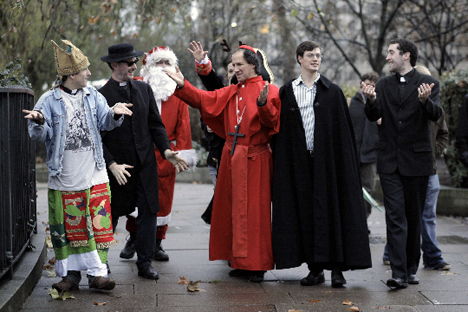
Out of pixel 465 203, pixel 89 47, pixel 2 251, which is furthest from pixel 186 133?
pixel 89 47

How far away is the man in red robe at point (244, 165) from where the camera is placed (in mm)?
5887

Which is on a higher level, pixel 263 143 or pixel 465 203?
pixel 263 143

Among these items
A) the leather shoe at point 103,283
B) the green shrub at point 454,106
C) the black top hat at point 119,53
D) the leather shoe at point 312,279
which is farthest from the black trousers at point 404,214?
the green shrub at point 454,106

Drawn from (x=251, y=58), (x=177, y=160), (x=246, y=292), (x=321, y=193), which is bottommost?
(x=246, y=292)

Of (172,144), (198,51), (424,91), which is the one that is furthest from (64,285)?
(424,91)

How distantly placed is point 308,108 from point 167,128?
70.9 inches

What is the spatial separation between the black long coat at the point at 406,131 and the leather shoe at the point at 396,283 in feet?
3.05

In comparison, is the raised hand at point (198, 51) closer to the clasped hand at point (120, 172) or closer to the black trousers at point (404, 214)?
the clasped hand at point (120, 172)

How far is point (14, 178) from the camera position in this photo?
5.22m

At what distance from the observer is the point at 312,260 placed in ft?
18.9

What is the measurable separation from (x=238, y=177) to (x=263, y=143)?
398 mm

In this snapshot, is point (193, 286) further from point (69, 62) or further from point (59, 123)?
point (69, 62)

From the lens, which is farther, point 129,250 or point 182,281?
point 129,250

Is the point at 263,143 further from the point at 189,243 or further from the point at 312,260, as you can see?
the point at 189,243
